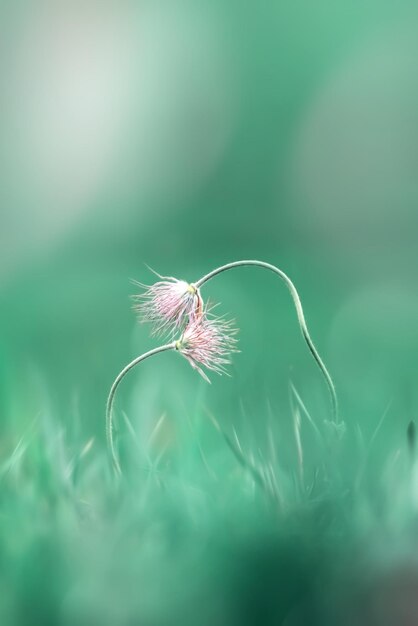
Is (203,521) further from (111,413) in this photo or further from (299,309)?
(299,309)

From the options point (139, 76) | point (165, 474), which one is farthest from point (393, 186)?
point (165, 474)

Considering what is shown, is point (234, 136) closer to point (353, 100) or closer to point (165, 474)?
point (353, 100)

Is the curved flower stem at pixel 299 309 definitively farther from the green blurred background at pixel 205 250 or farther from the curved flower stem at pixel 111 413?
the curved flower stem at pixel 111 413

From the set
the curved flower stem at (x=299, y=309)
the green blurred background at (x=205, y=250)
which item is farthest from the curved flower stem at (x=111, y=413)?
the curved flower stem at (x=299, y=309)

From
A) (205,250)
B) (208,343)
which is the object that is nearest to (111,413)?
(208,343)

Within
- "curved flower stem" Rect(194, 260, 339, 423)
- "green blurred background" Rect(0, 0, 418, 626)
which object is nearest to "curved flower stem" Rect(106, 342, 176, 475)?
"green blurred background" Rect(0, 0, 418, 626)

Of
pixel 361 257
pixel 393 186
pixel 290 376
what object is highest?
pixel 393 186

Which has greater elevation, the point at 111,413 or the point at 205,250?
the point at 205,250
